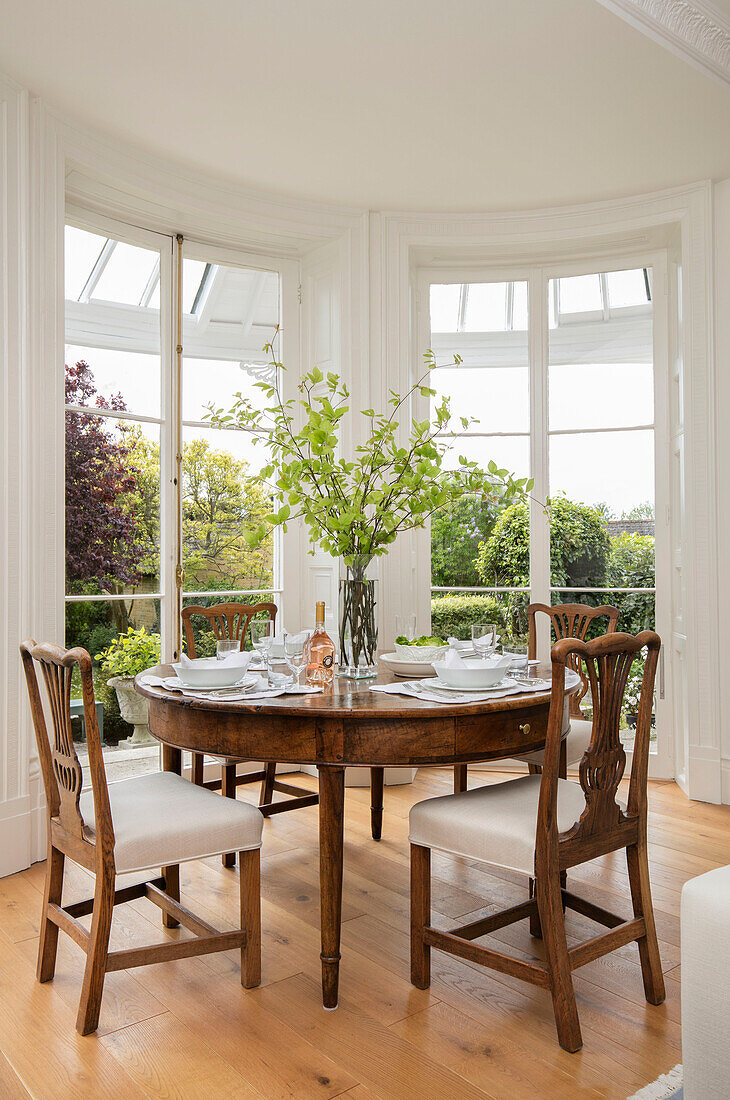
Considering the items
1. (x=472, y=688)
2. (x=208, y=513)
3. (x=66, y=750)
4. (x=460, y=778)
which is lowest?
(x=460, y=778)

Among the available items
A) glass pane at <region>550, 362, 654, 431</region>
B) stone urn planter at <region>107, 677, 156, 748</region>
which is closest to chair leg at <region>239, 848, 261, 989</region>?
stone urn planter at <region>107, 677, 156, 748</region>

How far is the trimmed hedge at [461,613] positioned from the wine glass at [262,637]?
0.95 metres

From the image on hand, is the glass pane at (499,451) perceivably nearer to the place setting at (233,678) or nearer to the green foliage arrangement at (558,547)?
the green foliage arrangement at (558,547)

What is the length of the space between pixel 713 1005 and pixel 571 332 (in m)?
3.69

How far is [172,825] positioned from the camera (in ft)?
6.67

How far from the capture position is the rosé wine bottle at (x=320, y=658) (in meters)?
2.39

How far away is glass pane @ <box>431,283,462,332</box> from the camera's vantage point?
4.54 m

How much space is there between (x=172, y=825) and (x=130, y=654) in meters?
1.86

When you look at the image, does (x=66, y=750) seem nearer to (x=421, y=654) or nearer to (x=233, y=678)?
(x=233, y=678)

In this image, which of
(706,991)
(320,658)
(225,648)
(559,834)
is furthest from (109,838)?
(706,991)

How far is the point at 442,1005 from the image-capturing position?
2.11 metres

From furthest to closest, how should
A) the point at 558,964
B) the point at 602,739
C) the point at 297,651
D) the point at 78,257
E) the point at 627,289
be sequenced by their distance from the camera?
1. the point at 627,289
2. the point at 78,257
3. the point at 297,651
4. the point at 602,739
5. the point at 558,964

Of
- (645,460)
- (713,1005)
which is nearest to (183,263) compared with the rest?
(645,460)

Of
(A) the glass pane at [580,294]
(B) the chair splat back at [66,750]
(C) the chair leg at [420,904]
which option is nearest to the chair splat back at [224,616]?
(B) the chair splat back at [66,750]
